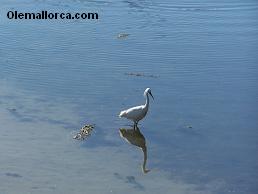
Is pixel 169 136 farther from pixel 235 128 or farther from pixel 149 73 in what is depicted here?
pixel 149 73

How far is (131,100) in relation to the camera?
727 inches

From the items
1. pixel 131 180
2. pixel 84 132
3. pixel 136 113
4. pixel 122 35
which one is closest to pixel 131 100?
pixel 136 113

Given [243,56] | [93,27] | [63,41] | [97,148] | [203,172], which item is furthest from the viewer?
[93,27]

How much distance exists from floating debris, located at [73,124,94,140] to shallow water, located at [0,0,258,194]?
0.16m

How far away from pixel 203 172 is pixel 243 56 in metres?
9.40

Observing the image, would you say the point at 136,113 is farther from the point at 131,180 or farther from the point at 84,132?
the point at 131,180

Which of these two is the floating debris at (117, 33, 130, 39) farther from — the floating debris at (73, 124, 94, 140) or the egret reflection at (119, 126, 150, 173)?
the floating debris at (73, 124, 94, 140)

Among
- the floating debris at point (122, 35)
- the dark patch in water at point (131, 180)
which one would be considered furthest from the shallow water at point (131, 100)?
the floating debris at point (122, 35)

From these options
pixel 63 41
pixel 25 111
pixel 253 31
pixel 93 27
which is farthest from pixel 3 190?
pixel 253 31

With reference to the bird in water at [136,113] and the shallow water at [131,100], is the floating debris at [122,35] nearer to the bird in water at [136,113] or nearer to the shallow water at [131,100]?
the shallow water at [131,100]

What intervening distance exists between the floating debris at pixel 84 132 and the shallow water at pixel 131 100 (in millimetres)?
161

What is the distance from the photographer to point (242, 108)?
18.1 meters

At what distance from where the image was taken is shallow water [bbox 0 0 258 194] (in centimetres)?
1435

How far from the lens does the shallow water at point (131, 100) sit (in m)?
14.4
